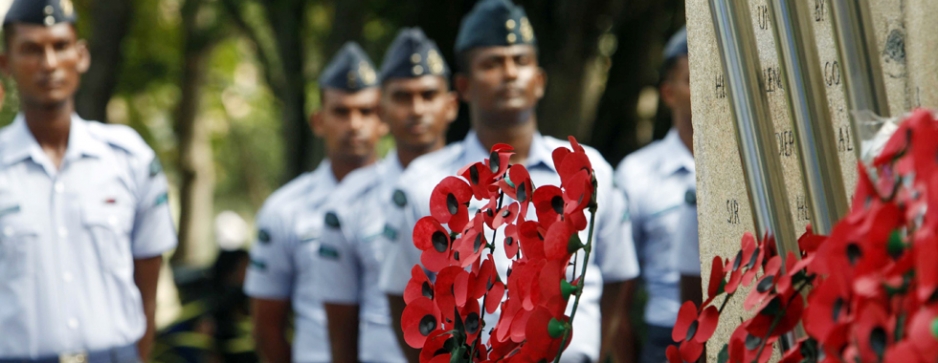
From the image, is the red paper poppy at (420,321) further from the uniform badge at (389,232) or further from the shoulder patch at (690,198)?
the shoulder patch at (690,198)

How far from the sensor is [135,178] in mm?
4445

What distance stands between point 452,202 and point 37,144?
2.97 metres

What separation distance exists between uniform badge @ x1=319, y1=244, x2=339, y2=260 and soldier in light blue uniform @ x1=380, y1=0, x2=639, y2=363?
1.04 meters

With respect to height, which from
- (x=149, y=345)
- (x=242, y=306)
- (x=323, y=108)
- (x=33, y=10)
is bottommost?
(x=242, y=306)

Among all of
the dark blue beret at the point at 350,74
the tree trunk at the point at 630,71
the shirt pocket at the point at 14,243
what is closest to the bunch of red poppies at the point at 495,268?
the shirt pocket at the point at 14,243

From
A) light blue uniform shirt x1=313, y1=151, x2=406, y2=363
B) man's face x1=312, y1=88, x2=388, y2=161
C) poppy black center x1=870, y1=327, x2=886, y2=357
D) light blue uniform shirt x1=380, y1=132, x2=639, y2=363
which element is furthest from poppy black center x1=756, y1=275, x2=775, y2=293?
man's face x1=312, y1=88, x2=388, y2=161

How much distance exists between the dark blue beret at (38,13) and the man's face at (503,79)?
5.01 ft

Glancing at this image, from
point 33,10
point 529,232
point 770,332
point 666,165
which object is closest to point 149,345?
point 33,10

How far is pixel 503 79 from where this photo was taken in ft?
13.6

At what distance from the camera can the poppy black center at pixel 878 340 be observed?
1.00m

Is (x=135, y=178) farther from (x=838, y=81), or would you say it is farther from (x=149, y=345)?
(x=838, y=81)

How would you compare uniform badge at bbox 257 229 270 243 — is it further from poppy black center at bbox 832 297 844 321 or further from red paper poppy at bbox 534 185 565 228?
poppy black center at bbox 832 297 844 321

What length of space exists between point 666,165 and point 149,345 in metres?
2.38

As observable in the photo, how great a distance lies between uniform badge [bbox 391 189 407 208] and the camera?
4.06 m
